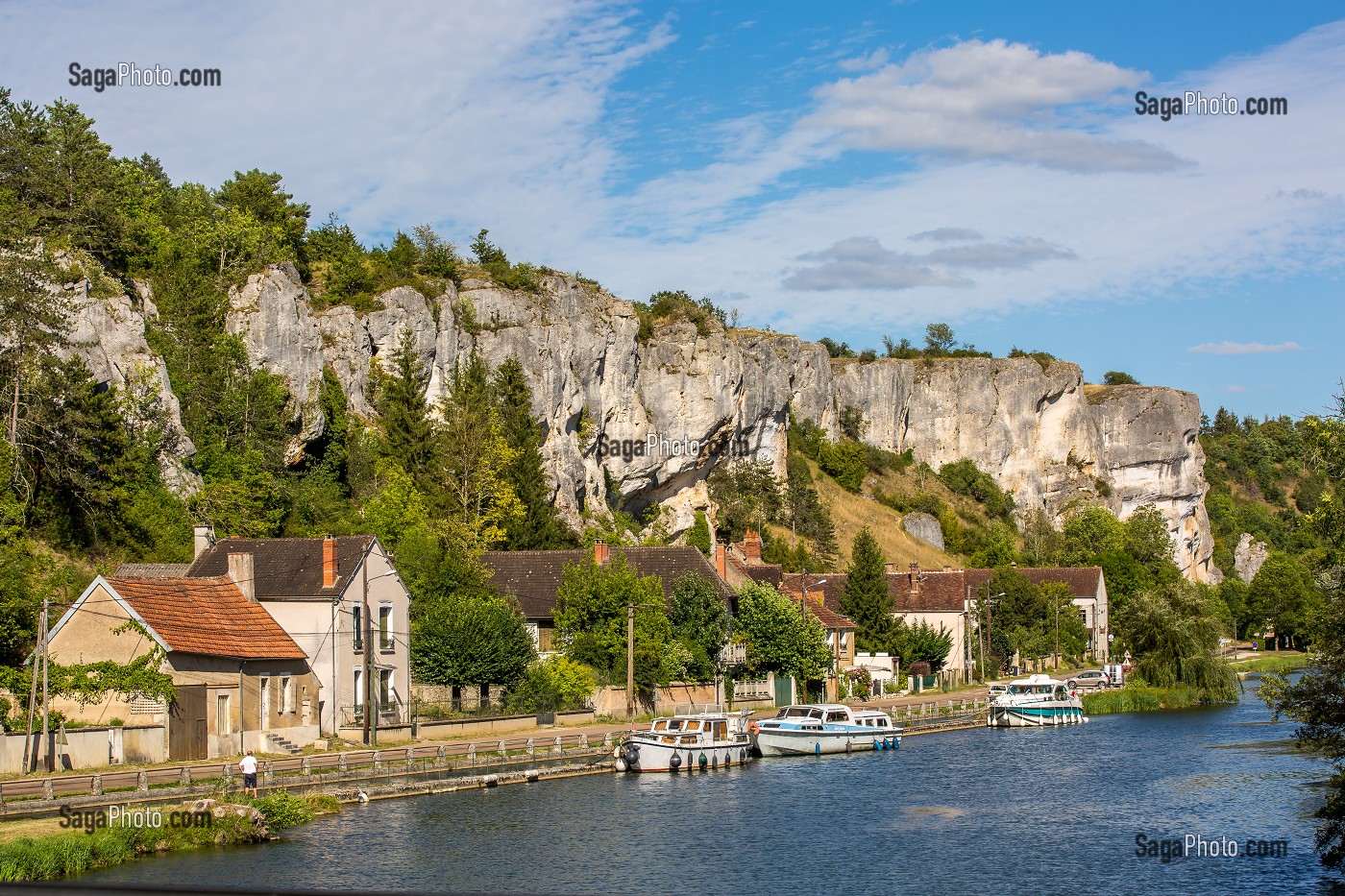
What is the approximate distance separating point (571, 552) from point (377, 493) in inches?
533

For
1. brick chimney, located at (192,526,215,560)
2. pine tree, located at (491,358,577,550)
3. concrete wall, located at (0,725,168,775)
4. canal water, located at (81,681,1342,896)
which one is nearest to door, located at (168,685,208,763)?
concrete wall, located at (0,725,168,775)

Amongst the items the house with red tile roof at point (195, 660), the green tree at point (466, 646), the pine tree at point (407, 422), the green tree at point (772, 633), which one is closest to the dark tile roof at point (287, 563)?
the house with red tile roof at point (195, 660)

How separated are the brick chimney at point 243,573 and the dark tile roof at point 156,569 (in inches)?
196

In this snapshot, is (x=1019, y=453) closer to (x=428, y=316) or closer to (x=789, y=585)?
(x=789, y=585)

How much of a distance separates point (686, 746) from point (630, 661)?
7.28 metres

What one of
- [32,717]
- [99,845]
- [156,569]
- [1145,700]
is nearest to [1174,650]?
[1145,700]

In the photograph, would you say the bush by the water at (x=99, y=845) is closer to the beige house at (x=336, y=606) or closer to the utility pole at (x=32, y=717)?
the utility pole at (x=32, y=717)

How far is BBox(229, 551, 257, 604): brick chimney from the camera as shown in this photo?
48.1 m

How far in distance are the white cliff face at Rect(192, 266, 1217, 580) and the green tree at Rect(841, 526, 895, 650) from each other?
2168cm

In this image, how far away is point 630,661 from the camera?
53906 mm

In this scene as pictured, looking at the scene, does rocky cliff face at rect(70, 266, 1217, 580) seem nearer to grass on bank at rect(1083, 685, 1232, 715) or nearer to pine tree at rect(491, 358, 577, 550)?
pine tree at rect(491, 358, 577, 550)

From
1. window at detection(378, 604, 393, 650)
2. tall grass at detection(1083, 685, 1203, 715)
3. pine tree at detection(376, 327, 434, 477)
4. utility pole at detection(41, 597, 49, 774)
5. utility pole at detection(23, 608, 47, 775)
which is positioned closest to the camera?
utility pole at detection(23, 608, 47, 775)

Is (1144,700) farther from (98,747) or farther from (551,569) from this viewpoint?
(98,747)

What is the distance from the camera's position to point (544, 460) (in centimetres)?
9162
